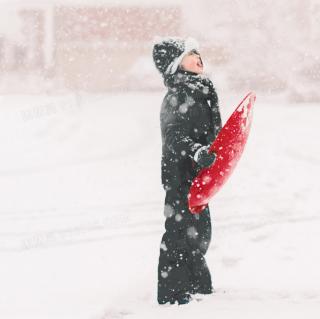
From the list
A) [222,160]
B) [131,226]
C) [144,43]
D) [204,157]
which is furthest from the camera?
[144,43]

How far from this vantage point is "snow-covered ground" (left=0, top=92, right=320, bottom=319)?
4543mm

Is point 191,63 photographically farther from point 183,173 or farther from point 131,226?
point 131,226

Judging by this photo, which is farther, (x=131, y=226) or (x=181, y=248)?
(x=131, y=226)

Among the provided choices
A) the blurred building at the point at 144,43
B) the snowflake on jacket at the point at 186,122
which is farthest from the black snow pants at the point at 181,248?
the blurred building at the point at 144,43

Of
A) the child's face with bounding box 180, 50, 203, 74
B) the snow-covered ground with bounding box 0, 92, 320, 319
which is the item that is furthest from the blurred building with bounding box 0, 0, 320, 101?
the child's face with bounding box 180, 50, 203, 74

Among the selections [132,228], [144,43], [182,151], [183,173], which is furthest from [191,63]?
[144,43]

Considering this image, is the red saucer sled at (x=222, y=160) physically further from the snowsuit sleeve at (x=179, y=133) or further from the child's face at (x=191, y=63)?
the child's face at (x=191, y=63)

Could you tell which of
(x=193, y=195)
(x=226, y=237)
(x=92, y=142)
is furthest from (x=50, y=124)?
(x=193, y=195)

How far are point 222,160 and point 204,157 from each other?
19 centimetres

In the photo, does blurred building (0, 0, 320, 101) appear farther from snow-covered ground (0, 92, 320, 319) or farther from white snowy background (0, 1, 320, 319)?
snow-covered ground (0, 92, 320, 319)

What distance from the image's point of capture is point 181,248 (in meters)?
4.23

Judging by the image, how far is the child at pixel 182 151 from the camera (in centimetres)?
412

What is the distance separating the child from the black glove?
11 cm

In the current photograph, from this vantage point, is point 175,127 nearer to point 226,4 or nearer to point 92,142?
point 92,142
